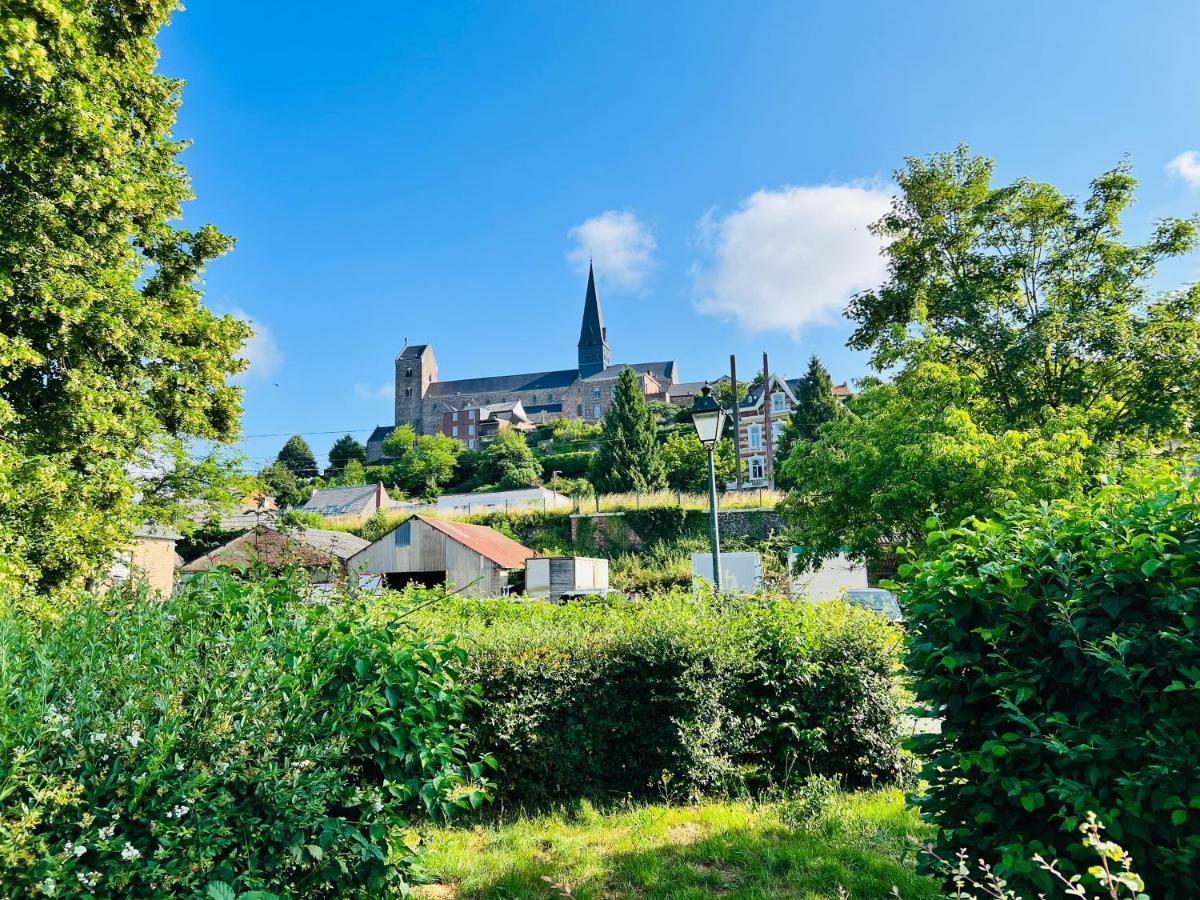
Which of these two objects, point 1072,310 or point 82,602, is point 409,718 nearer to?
point 82,602

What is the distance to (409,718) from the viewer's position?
9.55ft

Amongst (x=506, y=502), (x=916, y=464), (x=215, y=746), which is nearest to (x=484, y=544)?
(x=916, y=464)

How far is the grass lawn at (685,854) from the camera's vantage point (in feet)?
11.9

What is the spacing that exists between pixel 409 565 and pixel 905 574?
24.6m

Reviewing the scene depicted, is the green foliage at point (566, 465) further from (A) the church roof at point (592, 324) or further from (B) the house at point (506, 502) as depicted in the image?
(A) the church roof at point (592, 324)

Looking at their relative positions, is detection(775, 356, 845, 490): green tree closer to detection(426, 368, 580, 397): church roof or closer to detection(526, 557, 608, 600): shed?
detection(526, 557, 608, 600): shed

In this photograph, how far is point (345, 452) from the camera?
82.6 m

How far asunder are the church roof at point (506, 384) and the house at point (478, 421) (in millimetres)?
8475

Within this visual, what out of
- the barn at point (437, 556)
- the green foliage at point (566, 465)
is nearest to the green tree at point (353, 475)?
the green foliage at point (566, 465)

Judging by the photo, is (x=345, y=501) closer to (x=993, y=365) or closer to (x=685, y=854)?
(x=993, y=365)

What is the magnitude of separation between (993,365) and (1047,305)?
1.90m

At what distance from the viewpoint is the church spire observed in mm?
97062

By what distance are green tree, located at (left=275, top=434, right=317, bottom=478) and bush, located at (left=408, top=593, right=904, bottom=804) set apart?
7494cm

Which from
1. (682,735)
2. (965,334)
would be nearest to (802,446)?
(965,334)
